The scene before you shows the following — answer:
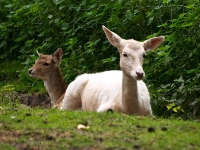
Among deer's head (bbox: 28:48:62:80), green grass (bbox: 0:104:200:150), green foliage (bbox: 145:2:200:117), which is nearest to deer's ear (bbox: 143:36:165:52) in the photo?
green foliage (bbox: 145:2:200:117)

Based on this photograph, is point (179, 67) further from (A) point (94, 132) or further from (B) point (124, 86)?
(A) point (94, 132)

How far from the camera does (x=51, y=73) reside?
13.5 meters

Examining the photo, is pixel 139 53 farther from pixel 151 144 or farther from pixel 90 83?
→ pixel 151 144

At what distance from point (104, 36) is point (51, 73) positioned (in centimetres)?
148

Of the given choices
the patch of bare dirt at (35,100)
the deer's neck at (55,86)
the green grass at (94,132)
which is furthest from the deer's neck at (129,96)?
the patch of bare dirt at (35,100)

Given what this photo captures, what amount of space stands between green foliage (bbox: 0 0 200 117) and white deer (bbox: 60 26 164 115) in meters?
1.02

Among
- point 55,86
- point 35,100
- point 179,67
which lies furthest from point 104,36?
point 179,67

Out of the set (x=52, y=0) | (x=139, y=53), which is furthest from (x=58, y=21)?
(x=139, y=53)

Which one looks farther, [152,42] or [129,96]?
[152,42]

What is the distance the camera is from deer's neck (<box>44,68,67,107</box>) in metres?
A: 13.2

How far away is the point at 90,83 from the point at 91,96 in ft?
1.53

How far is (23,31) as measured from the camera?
1616cm

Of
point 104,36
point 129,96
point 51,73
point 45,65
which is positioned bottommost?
point 129,96

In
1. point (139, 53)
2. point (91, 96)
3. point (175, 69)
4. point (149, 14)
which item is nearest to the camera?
point (139, 53)
